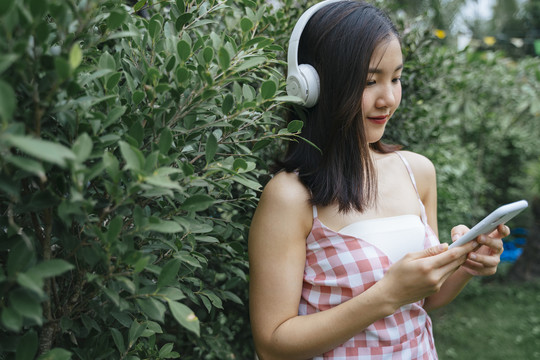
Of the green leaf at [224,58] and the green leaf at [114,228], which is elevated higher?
the green leaf at [224,58]

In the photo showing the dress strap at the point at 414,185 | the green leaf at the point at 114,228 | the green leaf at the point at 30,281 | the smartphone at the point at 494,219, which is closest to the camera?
the green leaf at the point at 30,281

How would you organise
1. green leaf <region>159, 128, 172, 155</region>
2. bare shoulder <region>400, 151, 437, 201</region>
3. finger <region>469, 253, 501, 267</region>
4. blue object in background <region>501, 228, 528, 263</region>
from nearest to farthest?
1. green leaf <region>159, 128, 172, 155</region>
2. finger <region>469, 253, 501, 267</region>
3. bare shoulder <region>400, 151, 437, 201</region>
4. blue object in background <region>501, 228, 528, 263</region>

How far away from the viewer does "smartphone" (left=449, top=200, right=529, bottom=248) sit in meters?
1.38

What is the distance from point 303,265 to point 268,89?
1.94 ft

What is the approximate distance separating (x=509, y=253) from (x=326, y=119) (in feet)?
19.3

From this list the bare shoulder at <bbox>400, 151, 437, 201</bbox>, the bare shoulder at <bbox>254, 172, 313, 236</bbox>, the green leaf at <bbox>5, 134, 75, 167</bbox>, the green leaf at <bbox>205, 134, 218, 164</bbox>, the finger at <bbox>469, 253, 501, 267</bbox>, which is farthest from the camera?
the bare shoulder at <bbox>400, 151, 437, 201</bbox>

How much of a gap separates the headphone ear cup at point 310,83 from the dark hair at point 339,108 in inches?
0.8

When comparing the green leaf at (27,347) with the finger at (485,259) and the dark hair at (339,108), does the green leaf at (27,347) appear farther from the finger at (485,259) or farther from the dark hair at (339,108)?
the finger at (485,259)

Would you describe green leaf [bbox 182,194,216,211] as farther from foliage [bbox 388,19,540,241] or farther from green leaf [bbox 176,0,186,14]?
foliage [bbox 388,19,540,241]

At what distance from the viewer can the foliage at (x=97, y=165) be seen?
2.60 feet

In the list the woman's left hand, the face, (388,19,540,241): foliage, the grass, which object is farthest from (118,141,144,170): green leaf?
the grass

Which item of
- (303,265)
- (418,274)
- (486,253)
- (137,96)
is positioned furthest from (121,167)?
(486,253)

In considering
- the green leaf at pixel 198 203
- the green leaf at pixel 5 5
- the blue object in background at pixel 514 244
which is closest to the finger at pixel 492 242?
the green leaf at pixel 198 203

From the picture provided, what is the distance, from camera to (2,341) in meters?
1.00
